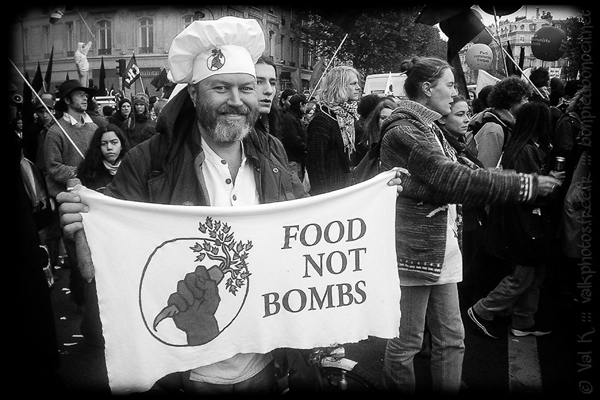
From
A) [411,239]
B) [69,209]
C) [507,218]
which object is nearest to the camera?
[69,209]

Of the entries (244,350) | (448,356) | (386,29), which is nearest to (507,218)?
(448,356)

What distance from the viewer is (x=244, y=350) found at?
2127 millimetres

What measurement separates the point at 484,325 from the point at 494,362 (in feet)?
2.12

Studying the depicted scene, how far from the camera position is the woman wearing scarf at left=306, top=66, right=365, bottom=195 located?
17.9 ft

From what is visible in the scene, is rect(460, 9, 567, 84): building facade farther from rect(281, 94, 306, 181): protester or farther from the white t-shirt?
the white t-shirt

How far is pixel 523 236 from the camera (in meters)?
4.31

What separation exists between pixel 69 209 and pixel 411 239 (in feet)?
5.80

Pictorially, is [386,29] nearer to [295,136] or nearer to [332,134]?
[295,136]

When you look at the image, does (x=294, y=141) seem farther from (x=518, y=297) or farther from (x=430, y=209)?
(x=430, y=209)

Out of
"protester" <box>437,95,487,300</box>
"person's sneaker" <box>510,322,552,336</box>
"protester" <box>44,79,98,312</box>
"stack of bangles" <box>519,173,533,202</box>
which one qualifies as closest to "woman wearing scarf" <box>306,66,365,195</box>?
"protester" <box>437,95,487,300</box>

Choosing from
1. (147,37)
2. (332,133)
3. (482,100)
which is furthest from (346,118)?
(147,37)

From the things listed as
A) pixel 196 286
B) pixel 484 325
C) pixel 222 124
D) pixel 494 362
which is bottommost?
Answer: pixel 494 362

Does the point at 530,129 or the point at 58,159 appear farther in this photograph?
the point at 58,159

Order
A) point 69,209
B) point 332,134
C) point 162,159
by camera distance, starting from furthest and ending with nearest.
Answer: point 332,134
point 162,159
point 69,209
